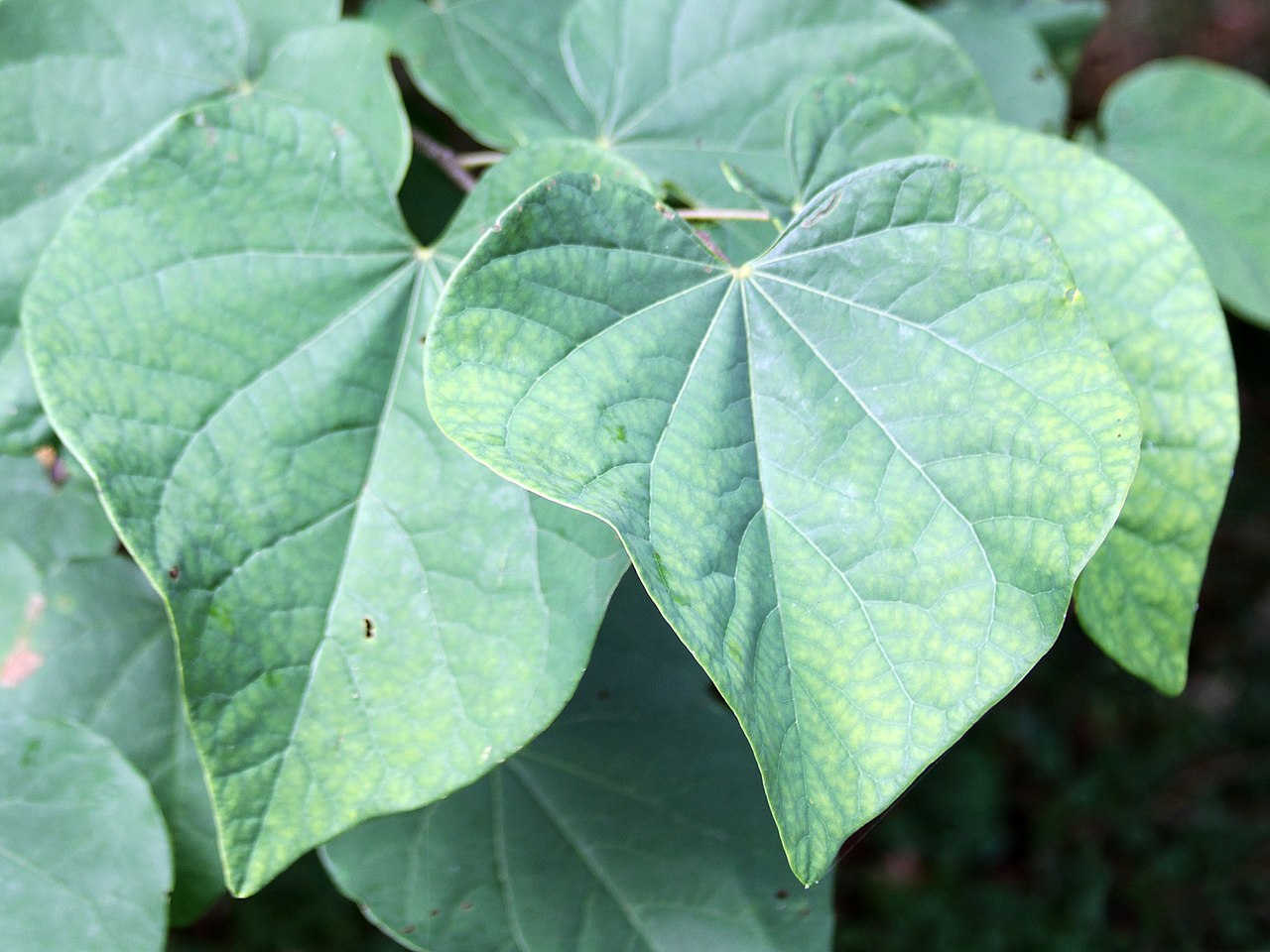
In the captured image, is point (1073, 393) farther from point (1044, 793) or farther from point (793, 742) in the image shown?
point (1044, 793)

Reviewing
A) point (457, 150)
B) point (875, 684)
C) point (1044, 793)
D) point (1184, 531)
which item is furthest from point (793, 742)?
point (1044, 793)

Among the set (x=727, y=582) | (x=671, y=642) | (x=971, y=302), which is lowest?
(x=671, y=642)

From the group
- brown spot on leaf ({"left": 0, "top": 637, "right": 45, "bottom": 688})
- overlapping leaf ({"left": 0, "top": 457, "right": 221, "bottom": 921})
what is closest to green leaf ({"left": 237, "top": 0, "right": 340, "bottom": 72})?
overlapping leaf ({"left": 0, "top": 457, "right": 221, "bottom": 921})

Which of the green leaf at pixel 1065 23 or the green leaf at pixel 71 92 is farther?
the green leaf at pixel 1065 23

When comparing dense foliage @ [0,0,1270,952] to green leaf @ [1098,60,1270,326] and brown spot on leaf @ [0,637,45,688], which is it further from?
green leaf @ [1098,60,1270,326]

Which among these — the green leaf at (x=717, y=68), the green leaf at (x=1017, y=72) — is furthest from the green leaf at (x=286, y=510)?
the green leaf at (x=1017, y=72)

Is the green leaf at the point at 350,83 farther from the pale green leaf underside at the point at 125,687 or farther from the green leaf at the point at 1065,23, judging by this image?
the green leaf at the point at 1065,23
